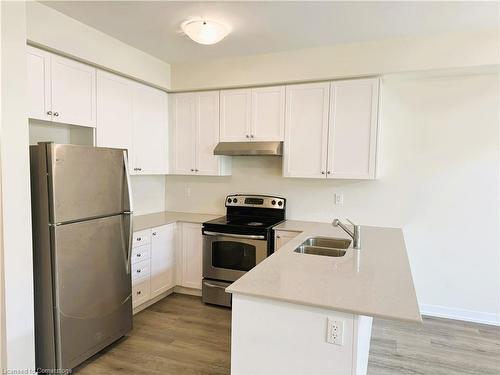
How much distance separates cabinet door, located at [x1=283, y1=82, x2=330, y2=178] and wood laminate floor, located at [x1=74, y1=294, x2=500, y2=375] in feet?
5.33

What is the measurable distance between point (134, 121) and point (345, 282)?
8.95 ft

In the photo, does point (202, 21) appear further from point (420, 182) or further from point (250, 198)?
point (420, 182)

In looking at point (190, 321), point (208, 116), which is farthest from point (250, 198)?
point (190, 321)

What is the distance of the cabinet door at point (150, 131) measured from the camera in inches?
143

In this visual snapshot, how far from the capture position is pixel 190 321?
324 centimetres

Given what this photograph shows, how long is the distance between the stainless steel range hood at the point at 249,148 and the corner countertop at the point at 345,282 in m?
1.28

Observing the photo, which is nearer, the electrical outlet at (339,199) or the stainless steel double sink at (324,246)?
the stainless steel double sink at (324,246)

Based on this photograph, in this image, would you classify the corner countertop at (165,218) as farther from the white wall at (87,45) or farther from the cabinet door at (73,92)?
the white wall at (87,45)

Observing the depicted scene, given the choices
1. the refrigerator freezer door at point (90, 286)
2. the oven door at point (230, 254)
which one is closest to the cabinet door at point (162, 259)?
the oven door at point (230, 254)

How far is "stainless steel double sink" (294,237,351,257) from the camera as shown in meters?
2.65

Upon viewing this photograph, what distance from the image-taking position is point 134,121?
3576 mm

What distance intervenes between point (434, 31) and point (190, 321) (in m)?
3.34

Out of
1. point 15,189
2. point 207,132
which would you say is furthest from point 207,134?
point 15,189

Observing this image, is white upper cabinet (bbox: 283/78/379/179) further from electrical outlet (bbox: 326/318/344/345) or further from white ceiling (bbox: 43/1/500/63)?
electrical outlet (bbox: 326/318/344/345)
